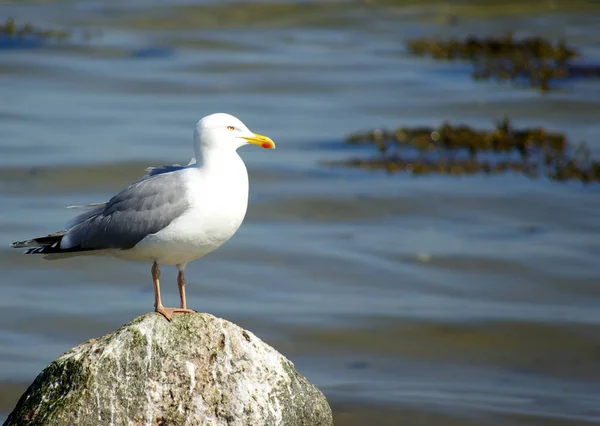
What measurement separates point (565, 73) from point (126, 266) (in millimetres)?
13451

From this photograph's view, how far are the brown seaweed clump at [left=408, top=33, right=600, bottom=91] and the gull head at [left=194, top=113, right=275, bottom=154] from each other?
17005 mm

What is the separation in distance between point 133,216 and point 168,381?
52.8 inches

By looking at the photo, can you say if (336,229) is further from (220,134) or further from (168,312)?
(168,312)

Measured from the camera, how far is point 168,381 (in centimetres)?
679

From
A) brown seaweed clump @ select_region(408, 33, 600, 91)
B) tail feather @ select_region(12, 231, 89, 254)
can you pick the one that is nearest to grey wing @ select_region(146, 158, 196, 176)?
tail feather @ select_region(12, 231, 89, 254)

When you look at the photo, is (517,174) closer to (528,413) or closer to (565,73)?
(565,73)

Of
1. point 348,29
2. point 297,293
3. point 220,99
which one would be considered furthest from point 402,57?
point 297,293

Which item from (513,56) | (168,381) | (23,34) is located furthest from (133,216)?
(23,34)

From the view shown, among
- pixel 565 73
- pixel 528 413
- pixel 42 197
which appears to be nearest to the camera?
pixel 528 413

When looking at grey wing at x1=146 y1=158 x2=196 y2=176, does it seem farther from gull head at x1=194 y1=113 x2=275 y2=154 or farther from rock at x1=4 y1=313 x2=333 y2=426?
rock at x1=4 y1=313 x2=333 y2=426

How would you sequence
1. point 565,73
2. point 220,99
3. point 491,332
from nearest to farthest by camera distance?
point 491,332, point 220,99, point 565,73

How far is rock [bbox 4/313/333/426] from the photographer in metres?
6.70

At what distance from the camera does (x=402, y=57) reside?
86.7 feet

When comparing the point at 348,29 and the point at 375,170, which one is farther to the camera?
the point at 348,29
